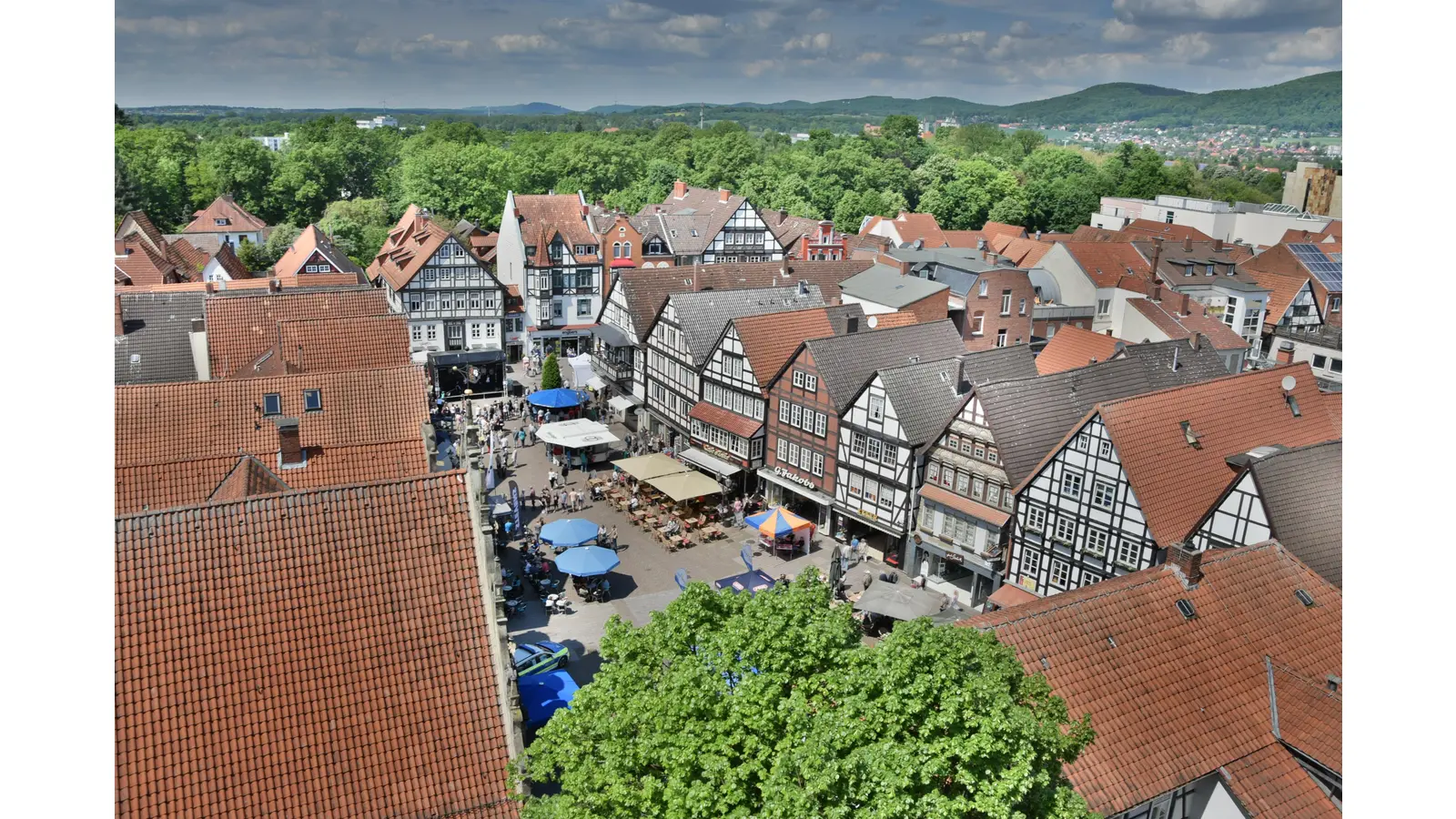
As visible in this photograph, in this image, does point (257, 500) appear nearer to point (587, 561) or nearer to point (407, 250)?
point (587, 561)

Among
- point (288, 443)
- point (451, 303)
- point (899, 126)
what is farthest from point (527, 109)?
point (899, 126)

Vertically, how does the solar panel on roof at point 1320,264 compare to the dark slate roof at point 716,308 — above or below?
above

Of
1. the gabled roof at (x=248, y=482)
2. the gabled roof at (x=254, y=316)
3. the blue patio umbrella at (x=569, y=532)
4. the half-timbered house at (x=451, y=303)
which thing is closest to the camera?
the gabled roof at (x=248, y=482)

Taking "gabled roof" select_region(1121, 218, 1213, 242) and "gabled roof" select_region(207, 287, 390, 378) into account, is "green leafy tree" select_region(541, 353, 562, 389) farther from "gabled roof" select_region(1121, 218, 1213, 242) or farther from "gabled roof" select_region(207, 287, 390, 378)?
"gabled roof" select_region(1121, 218, 1213, 242)

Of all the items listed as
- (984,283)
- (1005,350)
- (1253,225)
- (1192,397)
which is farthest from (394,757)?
(1253,225)

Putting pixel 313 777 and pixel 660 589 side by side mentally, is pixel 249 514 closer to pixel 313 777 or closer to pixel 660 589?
pixel 313 777

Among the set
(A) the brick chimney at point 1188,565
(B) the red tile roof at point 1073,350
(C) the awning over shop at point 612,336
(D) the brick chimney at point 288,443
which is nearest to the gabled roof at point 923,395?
(B) the red tile roof at point 1073,350

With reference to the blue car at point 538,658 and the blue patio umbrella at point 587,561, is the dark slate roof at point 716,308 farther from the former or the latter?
the blue car at point 538,658
